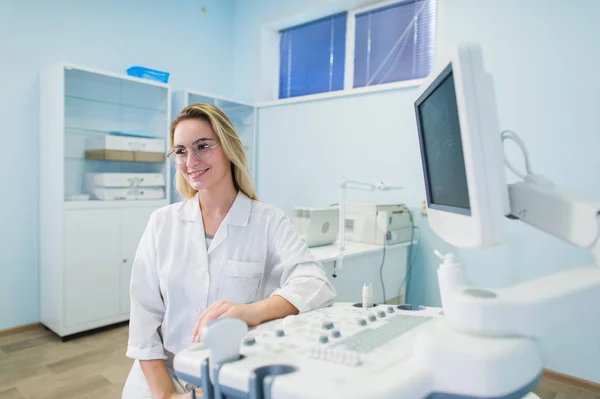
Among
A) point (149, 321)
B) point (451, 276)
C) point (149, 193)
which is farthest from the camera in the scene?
point (149, 193)

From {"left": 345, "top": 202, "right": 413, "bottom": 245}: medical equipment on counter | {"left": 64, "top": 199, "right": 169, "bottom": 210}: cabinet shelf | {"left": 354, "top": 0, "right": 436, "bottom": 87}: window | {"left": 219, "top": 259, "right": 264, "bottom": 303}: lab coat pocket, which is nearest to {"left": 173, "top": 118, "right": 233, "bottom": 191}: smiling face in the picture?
{"left": 219, "top": 259, "right": 264, "bottom": 303}: lab coat pocket

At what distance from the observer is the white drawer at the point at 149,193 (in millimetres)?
3359

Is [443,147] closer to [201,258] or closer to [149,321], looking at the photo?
[201,258]

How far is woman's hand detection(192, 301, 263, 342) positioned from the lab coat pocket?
0.26 meters

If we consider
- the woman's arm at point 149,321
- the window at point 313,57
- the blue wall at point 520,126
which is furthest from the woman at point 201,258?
the window at point 313,57

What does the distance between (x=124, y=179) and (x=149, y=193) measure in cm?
24

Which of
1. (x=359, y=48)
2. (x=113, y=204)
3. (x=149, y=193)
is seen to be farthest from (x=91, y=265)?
(x=359, y=48)

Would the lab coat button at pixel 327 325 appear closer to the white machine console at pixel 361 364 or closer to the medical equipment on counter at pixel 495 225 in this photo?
the white machine console at pixel 361 364

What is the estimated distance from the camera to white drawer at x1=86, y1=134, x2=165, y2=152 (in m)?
3.19

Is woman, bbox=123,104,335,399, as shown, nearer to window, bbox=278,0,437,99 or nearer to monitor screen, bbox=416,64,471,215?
monitor screen, bbox=416,64,471,215

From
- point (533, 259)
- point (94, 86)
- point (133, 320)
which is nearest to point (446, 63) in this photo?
point (133, 320)

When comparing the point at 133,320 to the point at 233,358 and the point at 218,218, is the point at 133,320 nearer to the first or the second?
the point at 218,218

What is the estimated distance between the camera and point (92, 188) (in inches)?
127

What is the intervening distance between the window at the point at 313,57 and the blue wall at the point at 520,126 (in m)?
0.41
